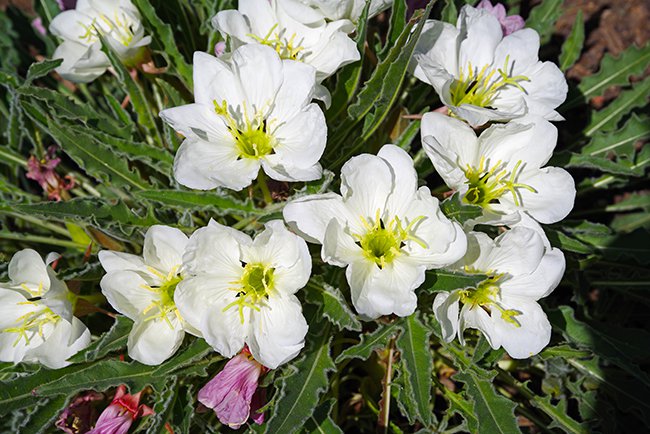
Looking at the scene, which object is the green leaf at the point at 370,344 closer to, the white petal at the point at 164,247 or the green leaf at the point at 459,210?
the green leaf at the point at 459,210

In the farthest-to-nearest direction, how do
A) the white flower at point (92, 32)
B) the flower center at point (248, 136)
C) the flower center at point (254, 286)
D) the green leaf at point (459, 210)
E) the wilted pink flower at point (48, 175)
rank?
the wilted pink flower at point (48, 175), the white flower at point (92, 32), the flower center at point (248, 136), the flower center at point (254, 286), the green leaf at point (459, 210)

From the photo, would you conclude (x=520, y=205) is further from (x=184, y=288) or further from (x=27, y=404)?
(x=27, y=404)

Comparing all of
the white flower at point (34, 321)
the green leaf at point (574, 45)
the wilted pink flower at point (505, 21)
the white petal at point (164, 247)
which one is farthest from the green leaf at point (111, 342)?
the green leaf at point (574, 45)

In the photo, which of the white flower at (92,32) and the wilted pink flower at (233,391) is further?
the white flower at (92,32)

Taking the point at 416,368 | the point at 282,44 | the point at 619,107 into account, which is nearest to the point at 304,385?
the point at 416,368

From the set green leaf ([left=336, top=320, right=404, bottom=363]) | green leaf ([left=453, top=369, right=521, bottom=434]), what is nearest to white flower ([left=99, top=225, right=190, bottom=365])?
green leaf ([left=336, top=320, right=404, bottom=363])

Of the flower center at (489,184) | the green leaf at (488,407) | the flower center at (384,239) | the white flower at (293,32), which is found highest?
the white flower at (293,32)

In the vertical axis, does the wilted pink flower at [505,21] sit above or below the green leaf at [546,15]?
above

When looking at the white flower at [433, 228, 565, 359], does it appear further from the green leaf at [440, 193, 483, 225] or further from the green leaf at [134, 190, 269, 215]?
the green leaf at [134, 190, 269, 215]

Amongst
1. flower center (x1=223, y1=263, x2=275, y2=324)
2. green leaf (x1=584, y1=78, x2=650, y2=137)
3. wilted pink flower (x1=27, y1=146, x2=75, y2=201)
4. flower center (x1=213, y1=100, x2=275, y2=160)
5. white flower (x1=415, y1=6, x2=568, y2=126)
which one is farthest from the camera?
green leaf (x1=584, y1=78, x2=650, y2=137)
